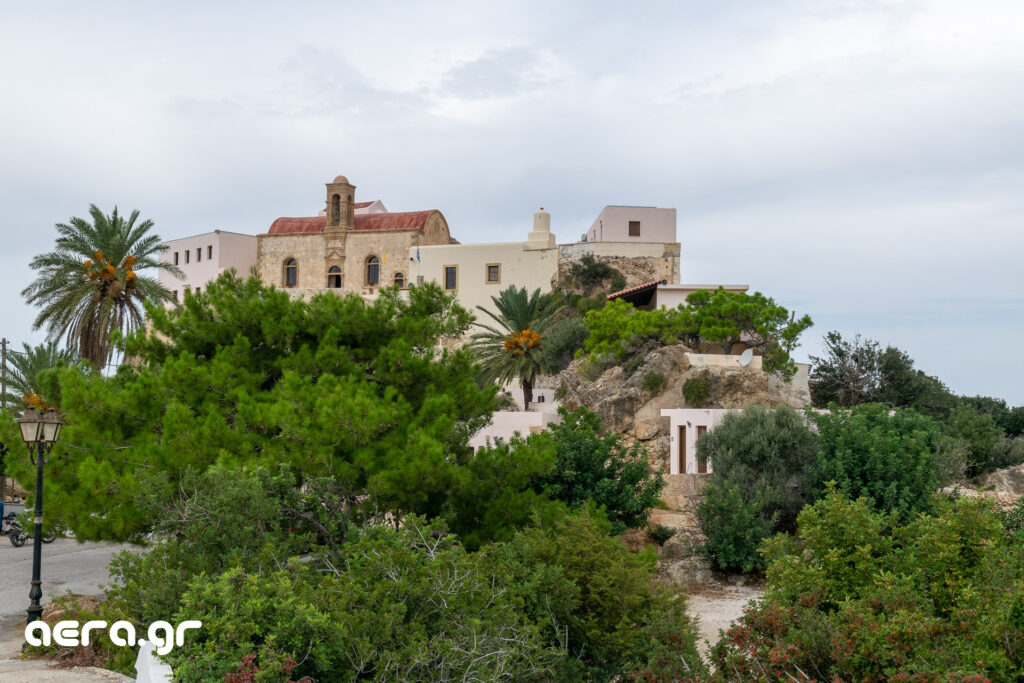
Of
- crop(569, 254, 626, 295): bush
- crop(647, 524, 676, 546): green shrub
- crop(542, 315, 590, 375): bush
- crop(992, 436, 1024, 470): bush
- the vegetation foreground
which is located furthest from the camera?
crop(569, 254, 626, 295): bush

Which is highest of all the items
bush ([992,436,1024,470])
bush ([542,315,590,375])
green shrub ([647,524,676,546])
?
bush ([542,315,590,375])

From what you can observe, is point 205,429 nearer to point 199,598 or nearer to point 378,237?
point 199,598

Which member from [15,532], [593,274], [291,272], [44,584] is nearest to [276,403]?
[44,584]

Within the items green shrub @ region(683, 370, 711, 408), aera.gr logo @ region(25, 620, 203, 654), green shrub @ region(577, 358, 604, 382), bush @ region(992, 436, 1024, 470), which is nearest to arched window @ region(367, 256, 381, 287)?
green shrub @ region(577, 358, 604, 382)

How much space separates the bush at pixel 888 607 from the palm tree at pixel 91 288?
2019cm

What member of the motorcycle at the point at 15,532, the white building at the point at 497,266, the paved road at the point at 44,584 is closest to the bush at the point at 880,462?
the paved road at the point at 44,584

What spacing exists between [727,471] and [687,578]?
2.63m

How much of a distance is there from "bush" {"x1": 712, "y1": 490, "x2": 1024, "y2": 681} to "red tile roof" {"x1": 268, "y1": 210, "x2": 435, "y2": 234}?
39970 millimetres

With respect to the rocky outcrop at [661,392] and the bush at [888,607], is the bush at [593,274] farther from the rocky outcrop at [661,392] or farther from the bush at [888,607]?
the bush at [888,607]

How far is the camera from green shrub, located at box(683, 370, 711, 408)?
25.1m

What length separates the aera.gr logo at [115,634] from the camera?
659cm

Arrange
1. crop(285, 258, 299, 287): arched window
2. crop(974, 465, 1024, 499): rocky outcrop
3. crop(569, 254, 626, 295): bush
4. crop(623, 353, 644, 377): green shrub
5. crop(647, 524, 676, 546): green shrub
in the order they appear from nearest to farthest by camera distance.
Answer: crop(647, 524, 676, 546): green shrub
crop(974, 465, 1024, 499): rocky outcrop
crop(623, 353, 644, 377): green shrub
crop(569, 254, 626, 295): bush
crop(285, 258, 299, 287): arched window

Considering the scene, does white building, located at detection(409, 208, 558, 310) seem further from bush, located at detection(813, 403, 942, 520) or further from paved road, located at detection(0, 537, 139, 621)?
bush, located at detection(813, 403, 942, 520)

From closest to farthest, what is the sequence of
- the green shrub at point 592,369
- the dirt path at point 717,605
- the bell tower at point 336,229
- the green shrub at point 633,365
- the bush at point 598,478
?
the dirt path at point 717,605 → the bush at point 598,478 → the green shrub at point 633,365 → the green shrub at point 592,369 → the bell tower at point 336,229
